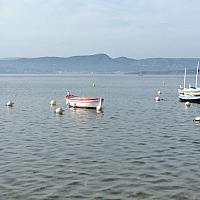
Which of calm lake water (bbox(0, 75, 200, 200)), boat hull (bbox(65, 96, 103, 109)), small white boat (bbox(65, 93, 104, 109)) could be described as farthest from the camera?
boat hull (bbox(65, 96, 103, 109))

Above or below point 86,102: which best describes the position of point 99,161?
below

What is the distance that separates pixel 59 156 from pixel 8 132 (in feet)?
49.5

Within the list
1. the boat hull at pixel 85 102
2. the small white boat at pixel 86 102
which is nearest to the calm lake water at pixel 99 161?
the small white boat at pixel 86 102

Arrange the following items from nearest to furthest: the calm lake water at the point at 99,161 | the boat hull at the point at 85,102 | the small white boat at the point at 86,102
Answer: the calm lake water at the point at 99,161 → the small white boat at the point at 86,102 → the boat hull at the point at 85,102

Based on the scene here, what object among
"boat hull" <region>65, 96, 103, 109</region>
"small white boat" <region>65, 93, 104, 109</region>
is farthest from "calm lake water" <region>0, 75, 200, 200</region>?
"boat hull" <region>65, 96, 103, 109</region>

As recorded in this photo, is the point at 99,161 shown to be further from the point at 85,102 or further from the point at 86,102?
the point at 85,102

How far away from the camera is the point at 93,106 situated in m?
72.1

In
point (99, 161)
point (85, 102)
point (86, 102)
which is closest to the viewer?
point (99, 161)

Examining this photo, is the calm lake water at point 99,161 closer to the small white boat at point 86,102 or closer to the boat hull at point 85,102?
the small white boat at point 86,102

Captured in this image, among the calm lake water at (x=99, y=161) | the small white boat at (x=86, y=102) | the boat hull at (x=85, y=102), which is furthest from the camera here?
the boat hull at (x=85, y=102)

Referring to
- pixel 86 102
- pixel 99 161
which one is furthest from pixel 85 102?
pixel 99 161

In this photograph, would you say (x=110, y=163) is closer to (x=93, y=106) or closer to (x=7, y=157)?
(x=7, y=157)

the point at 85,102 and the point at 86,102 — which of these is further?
the point at 85,102

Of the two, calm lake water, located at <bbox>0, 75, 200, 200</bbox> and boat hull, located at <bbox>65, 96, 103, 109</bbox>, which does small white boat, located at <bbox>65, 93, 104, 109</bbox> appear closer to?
boat hull, located at <bbox>65, 96, 103, 109</bbox>
